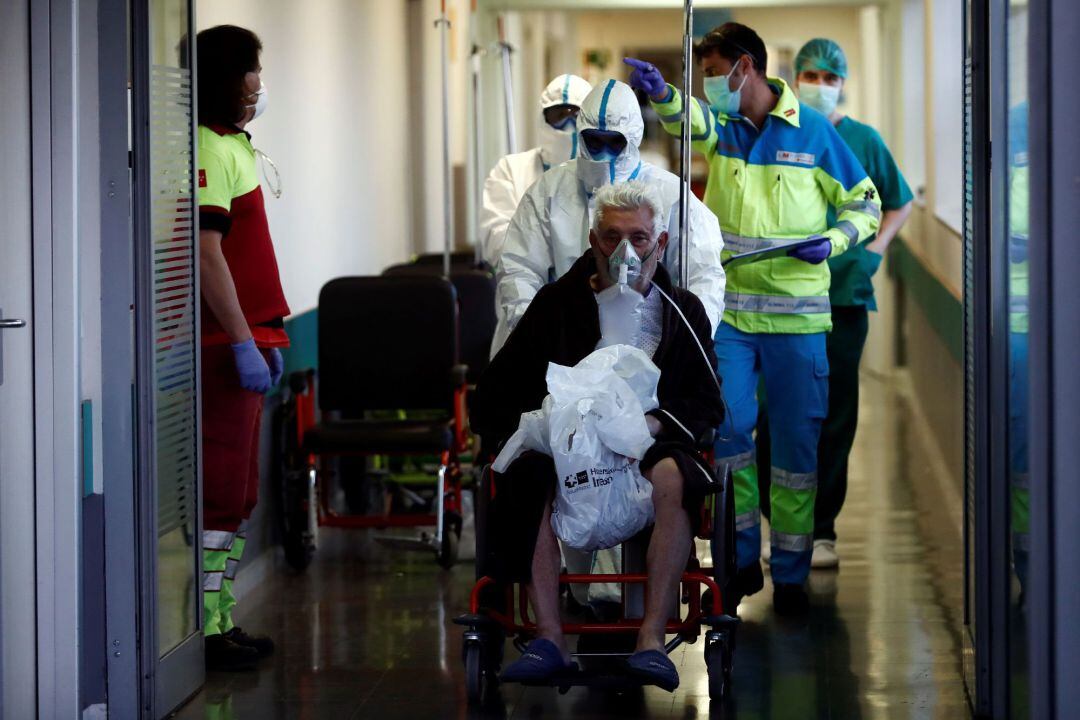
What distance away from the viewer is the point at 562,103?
5152 mm

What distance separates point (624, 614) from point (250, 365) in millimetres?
1091

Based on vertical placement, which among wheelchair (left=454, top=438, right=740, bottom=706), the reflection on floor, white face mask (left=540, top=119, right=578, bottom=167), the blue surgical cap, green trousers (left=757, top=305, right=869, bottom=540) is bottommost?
the reflection on floor

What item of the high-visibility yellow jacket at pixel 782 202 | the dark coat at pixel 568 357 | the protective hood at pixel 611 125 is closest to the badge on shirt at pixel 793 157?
the high-visibility yellow jacket at pixel 782 202

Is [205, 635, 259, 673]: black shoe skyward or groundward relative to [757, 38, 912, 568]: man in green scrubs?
groundward

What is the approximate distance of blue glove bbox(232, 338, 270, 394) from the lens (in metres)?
4.09

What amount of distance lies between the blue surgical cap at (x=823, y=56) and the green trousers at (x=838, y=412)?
772 millimetres

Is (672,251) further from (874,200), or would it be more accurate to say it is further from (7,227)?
(7,227)

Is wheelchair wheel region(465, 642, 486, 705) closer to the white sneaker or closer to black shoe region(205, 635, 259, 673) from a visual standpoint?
black shoe region(205, 635, 259, 673)

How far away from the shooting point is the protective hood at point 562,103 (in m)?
5.16

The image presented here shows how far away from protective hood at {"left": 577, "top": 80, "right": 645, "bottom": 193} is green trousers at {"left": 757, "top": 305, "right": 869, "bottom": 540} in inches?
49.7

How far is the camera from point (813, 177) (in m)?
4.70

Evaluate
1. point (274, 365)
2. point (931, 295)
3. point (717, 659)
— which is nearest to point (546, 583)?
point (717, 659)

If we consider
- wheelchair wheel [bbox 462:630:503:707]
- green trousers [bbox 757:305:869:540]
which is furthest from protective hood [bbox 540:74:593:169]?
wheelchair wheel [bbox 462:630:503:707]

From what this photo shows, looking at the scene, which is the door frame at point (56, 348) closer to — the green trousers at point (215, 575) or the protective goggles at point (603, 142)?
the green trousers at point (215, 575)
